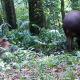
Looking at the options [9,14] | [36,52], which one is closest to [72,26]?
[36,52]

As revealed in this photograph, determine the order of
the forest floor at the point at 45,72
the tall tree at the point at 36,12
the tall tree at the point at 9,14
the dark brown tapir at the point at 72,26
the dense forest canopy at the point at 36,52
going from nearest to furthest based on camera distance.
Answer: the forest floor at the point at 45,72 → the dense forest canopy at the point at 36,52 → the dark brown tapir at the point at 72,26 → the tall tree at the point at 36,12 → the tall tree at the point at 9,14

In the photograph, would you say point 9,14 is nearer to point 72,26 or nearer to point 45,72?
point 72,26

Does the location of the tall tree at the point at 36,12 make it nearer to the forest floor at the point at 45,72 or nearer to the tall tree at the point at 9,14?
the tall tree at the point at 9,14

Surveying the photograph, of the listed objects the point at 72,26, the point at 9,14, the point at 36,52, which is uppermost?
the point at 9,14

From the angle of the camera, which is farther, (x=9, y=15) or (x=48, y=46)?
(x=9, y=15)

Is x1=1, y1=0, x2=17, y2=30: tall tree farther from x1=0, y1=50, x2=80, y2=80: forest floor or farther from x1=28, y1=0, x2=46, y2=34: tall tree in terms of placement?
x1=0, y1=50, x2=80, y2=80: forest floor

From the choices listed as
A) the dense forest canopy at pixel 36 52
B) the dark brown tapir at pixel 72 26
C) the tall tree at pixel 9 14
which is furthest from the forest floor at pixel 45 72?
the tall tree at pixel 9 14

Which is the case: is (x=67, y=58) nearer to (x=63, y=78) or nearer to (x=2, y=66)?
(x=63, y=78)

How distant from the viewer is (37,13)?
28.7 ft

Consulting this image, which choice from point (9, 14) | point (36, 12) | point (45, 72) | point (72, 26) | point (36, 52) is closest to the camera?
point (45, 72)

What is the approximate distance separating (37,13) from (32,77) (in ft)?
18.1

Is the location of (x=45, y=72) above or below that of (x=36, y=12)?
below

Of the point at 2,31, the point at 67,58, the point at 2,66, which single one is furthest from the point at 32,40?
the point at 2,66

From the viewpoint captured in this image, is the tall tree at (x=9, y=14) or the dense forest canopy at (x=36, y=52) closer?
the dense forest canopy at (x=36, y=52)
